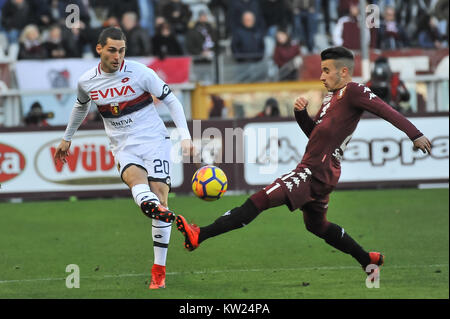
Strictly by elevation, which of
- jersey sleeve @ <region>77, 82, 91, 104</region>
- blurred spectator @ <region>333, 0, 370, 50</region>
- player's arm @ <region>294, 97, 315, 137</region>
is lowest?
player's arm @ <region>294, 97, 315, 137</region>

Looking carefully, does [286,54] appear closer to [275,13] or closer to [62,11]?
[275,13]

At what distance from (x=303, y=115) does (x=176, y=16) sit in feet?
48.2

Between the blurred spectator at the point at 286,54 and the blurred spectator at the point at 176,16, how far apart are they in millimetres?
2528

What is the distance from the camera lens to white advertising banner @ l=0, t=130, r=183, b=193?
655 inches

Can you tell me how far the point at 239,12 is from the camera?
22156 millimetres

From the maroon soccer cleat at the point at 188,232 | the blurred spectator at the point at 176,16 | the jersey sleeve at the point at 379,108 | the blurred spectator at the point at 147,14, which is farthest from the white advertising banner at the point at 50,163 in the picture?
the maroon soccer cleat at the point at 188,232

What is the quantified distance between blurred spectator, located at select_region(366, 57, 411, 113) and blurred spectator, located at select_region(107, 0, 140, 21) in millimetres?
6617

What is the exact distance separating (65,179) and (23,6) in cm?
709

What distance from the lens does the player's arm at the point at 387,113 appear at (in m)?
7.62

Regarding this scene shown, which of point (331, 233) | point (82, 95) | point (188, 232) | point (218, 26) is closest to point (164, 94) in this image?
point (82, 95)

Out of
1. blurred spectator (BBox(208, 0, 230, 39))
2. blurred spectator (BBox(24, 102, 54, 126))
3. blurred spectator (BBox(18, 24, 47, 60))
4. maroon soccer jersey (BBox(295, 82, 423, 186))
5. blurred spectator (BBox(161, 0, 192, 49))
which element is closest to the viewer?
maroon soccer jersey (BBox(295, 82, 423, 186))

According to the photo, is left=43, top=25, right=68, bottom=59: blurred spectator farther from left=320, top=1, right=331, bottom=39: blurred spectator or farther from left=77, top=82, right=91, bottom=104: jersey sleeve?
left=77, top=82, right=91, bottom=104: jersey sleeve

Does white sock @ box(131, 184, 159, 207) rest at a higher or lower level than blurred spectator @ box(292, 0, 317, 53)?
lower

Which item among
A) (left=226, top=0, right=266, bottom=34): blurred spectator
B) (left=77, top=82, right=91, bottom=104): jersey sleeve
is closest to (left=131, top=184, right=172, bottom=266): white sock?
(left=77, top=82, right=91, bottom=104): jersey sleeve
